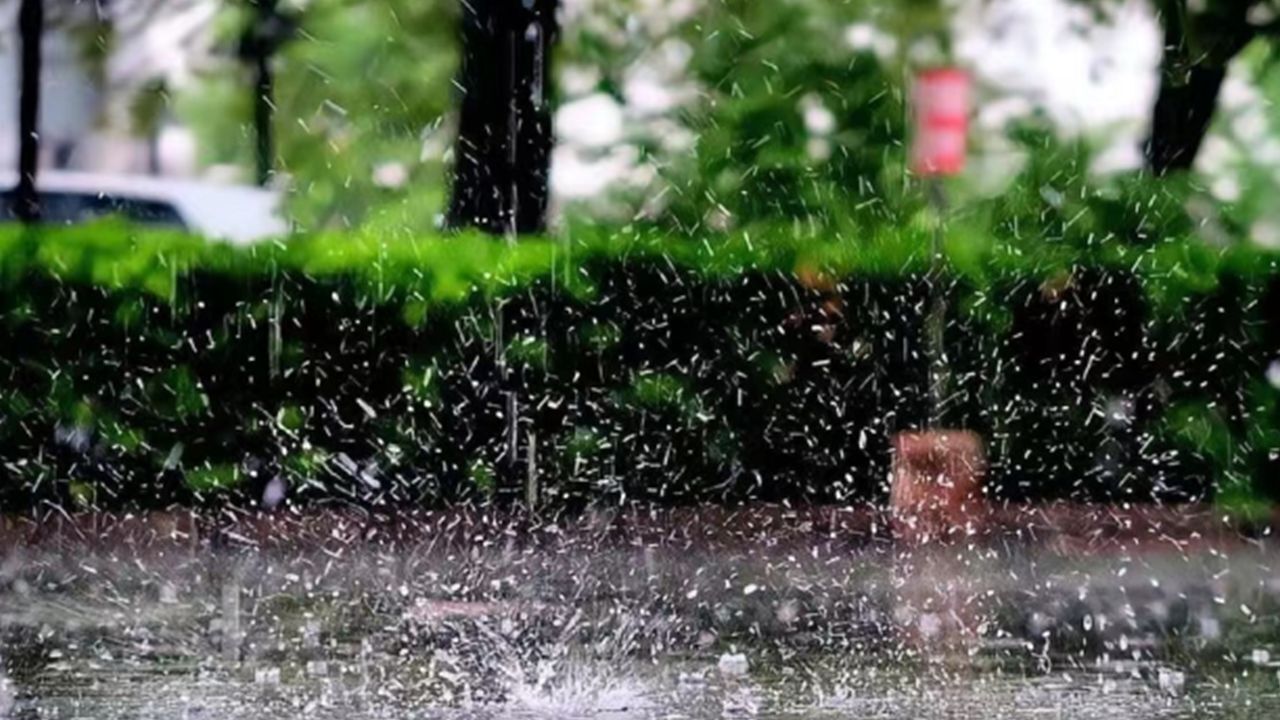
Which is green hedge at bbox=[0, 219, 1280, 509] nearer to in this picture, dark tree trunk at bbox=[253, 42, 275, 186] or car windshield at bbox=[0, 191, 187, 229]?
dark tree trunk at bbox=[253, 42, 275, 186]

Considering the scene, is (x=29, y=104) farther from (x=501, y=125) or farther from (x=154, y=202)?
(x=154, y=202)

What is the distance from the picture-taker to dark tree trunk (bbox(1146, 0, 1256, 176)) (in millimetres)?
16078

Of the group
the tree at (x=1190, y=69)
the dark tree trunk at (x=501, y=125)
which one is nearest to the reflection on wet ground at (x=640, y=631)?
the dark tree trunk at (x=501, y=125)

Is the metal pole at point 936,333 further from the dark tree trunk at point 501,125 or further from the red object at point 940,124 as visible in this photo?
the dark tree trunk at point 501,125

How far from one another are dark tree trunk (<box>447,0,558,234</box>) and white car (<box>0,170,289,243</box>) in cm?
428

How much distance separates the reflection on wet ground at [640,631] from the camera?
7363 millimetres

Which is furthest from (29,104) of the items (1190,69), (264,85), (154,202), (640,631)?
(1190,69)

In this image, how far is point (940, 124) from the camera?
532 inches

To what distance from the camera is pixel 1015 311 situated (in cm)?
1336

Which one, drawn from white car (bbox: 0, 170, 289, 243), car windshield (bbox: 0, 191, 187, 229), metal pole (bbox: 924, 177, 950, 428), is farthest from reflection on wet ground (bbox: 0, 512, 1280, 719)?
car windshield (bbox: 0, 191, 187, 229)

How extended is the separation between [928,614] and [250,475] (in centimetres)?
458

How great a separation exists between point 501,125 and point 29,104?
301 centimetres

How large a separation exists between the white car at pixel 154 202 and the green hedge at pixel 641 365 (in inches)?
251

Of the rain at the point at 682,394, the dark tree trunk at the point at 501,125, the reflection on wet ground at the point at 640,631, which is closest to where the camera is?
the reflection on wet ground at the point at 640,631
